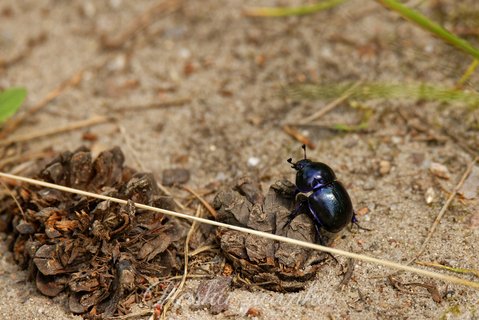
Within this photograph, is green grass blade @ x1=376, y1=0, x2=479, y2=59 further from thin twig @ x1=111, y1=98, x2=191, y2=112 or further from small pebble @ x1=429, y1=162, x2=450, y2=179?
thin twig @ x1=111, y1=98, x2=191, y2=112

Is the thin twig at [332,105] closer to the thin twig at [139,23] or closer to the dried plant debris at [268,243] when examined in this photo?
the dried plant debris at [268,243]

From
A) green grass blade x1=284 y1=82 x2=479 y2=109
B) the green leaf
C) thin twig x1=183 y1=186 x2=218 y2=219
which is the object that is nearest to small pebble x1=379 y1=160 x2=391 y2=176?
green grass blade x1=284 y1=82 x2=479 y2=109

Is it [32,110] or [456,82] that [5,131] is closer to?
[32,110]

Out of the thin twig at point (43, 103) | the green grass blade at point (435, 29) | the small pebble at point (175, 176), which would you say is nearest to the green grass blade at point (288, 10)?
the green grass blade at point (435, 29)

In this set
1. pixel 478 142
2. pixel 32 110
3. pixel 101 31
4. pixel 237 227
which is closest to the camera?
pixel 237 227

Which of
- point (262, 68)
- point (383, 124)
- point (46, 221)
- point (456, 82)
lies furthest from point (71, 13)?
point (456, 82)
